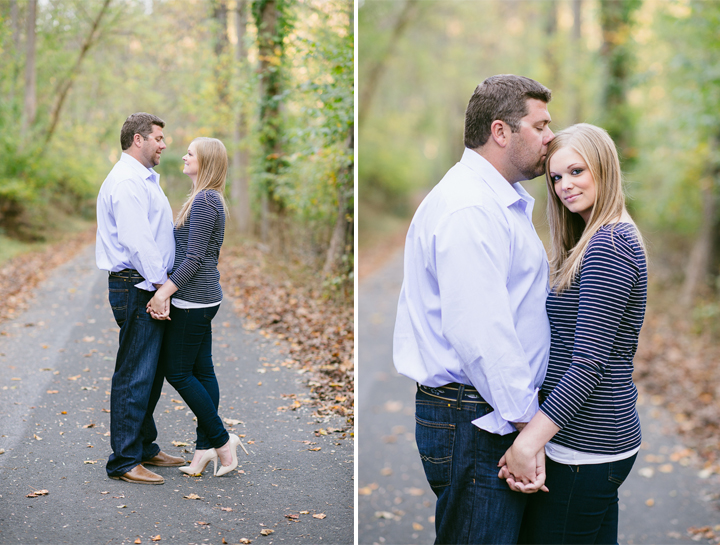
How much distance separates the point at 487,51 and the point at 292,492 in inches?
884

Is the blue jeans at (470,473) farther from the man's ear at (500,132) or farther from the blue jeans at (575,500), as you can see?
the man's ear at (500,132)

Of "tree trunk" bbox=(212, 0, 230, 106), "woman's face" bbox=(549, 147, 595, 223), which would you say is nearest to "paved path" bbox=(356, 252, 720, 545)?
"woman's face" bbox=(549, 147, 595, 223)

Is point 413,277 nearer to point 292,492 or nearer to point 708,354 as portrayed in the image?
point 292,492

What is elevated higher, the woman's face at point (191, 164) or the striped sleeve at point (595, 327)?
the woman's face at point (191, 164)

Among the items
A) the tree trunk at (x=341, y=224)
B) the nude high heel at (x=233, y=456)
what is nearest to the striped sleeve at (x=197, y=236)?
the nude high heel at (x=233, y=456)

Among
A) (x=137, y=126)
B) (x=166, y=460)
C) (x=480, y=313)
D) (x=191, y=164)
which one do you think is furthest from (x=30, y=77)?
(x=480, y=313)

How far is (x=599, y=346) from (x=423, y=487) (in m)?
3.75

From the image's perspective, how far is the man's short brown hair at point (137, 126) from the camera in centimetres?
311

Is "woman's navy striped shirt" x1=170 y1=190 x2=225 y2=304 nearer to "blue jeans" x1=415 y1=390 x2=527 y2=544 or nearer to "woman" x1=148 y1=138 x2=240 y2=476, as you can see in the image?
"woman" x1=148 y1=138 x2=240 y2=476

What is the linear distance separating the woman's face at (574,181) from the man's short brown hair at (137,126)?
210 cm

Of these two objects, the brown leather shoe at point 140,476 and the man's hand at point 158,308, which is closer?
the brown leather shoe at point 140,476

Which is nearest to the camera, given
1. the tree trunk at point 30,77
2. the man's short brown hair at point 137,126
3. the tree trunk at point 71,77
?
the man's short brown hair at point 137,126

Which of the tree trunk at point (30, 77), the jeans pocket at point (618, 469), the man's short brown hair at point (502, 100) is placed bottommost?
the jeans pocket at point (618, 469)

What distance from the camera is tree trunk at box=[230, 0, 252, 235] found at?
208 inches
